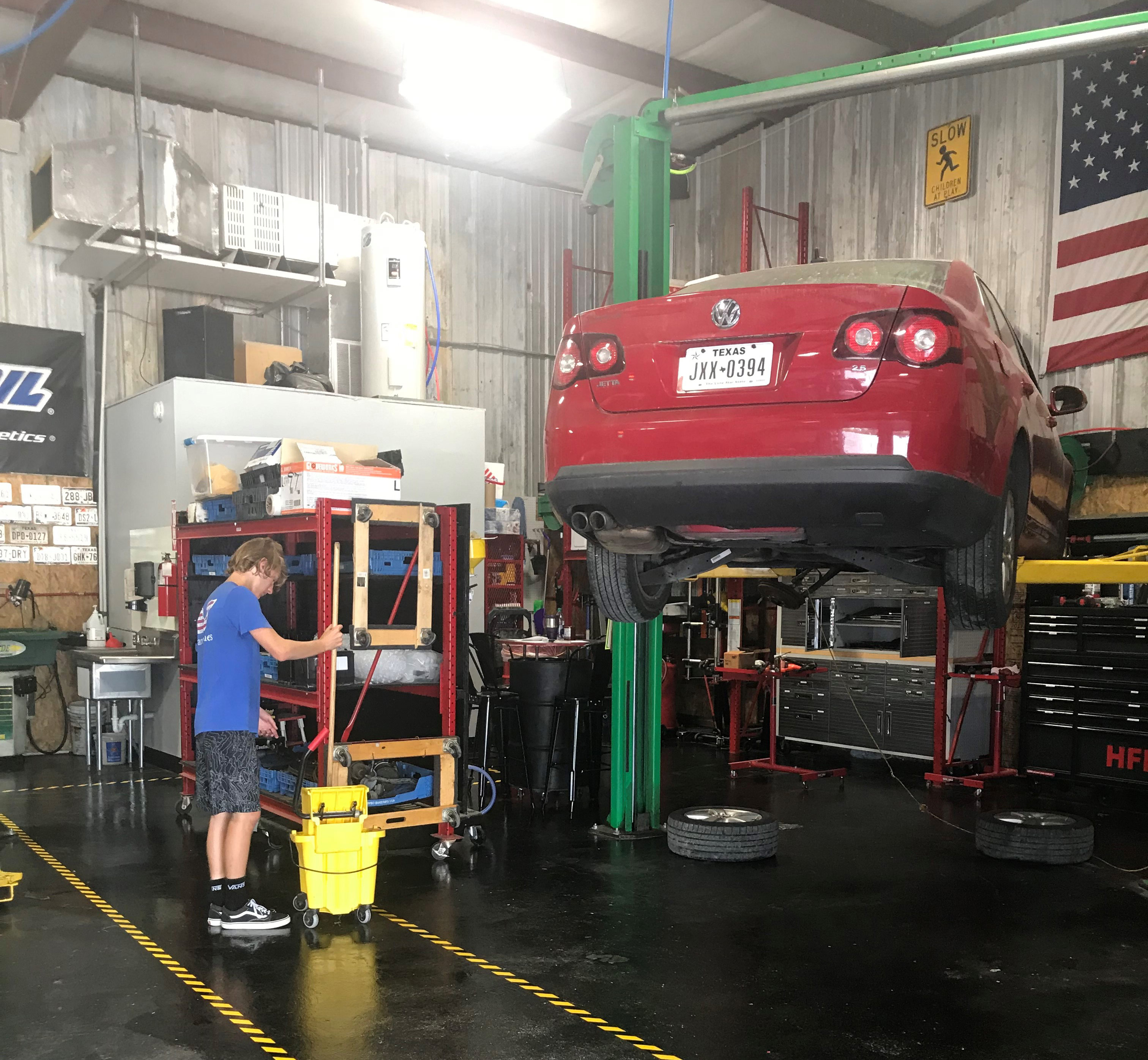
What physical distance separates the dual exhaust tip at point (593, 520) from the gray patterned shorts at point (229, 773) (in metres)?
1.63

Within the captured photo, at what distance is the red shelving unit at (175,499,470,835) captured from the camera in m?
4.87

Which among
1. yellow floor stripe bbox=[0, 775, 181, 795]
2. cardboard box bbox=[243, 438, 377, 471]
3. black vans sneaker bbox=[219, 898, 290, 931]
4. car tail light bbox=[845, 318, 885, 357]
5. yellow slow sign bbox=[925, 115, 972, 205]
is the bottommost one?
yellow floor stripe bbox=[0, 775, 181, 795]

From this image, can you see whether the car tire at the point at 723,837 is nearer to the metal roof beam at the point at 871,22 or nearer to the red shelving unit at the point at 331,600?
the red shelving unit at the point at 331,600

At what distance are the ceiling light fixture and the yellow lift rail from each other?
5.36m

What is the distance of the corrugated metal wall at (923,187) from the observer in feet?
25.7

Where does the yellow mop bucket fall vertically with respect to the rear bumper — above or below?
below

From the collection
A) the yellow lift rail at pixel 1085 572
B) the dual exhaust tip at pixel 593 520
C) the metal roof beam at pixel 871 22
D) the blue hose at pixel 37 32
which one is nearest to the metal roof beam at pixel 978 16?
the metal roof beam at pixel 871 22

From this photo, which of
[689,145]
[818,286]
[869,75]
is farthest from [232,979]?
[689,145]

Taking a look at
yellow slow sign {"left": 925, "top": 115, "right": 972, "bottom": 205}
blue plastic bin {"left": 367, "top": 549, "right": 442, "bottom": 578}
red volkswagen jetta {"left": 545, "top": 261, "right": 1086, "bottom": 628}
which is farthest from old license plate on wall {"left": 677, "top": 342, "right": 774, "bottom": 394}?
yellow slow sign {"left": 925, "top": 115, "right": 972, "bottom": 205}

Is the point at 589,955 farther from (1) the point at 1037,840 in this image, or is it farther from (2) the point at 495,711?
(2) the point at 495,711

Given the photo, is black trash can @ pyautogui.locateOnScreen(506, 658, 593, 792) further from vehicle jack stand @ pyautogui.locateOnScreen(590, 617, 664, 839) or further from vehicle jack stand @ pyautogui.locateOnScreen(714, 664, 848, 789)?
vehicle jack stand @ pyautogui.locateOnScreen(714, 664, 848, 789)

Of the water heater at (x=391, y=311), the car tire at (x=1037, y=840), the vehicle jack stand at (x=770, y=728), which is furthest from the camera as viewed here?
the water heater at (x=391, y=311)

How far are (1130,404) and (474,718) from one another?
17.4 feet

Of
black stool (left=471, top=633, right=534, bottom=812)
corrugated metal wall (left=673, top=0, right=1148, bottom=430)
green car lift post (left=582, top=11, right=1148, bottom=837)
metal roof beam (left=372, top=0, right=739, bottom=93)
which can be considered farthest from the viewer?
metal roof beam (left=372, top=0, right=739, bottom=93)
